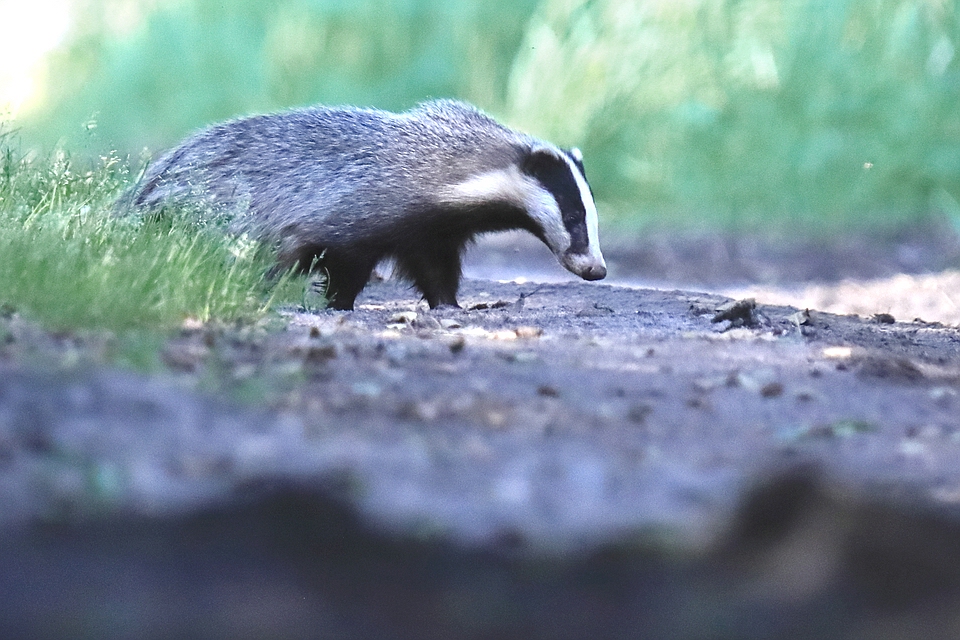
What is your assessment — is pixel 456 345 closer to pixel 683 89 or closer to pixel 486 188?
pixel 486 188

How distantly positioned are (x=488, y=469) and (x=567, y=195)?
340 centimetres

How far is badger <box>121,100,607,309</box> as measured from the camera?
5.72 metres

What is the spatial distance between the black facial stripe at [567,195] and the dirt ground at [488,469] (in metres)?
1.55

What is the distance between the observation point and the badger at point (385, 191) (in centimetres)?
572

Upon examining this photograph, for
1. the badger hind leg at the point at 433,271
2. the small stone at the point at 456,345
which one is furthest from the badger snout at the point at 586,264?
the small stone at the point at 456,345

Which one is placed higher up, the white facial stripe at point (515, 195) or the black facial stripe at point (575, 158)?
the black facial stripe at point (575, 158)

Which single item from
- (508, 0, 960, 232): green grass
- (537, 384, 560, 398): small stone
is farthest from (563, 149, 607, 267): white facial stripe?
(508, 0, 960, 232): green grass

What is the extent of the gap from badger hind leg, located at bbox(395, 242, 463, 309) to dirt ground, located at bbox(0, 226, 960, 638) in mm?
1663

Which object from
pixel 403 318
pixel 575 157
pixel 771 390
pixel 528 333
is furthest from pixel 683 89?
pixel 771 390

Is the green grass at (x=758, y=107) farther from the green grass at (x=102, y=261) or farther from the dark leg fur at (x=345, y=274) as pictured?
the green grass at (x=102, y=261)

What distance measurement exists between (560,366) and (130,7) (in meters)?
12.6

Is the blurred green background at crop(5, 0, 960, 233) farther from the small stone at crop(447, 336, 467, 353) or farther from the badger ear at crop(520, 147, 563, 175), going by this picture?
the small stone at crop(447, 336, 467, 353)

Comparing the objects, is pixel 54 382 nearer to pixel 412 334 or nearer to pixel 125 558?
pixel 125 558

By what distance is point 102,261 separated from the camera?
3982 mm
